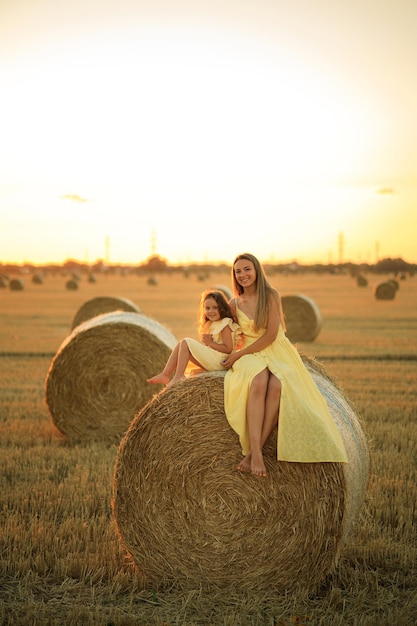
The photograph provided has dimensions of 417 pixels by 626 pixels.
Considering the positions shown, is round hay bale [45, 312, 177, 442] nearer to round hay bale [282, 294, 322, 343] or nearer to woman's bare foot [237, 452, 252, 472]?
woman's bare foot [237, 452, 252, 472]

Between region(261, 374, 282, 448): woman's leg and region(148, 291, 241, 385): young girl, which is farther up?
region(148, 291, 241, 385): young girl

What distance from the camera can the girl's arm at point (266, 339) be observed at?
6008 mm

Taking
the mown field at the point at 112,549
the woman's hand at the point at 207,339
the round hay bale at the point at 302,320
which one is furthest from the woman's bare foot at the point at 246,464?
the round hay bale at the point at 302,320

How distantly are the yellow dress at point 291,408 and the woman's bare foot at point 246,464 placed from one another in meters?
0.05

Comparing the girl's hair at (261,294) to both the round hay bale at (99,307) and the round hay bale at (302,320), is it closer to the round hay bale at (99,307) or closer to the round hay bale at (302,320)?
the round hay bale at (99,307)

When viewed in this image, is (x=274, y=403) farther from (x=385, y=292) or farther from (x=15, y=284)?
(x=15, y=284)

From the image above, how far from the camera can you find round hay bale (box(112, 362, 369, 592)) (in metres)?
5.59

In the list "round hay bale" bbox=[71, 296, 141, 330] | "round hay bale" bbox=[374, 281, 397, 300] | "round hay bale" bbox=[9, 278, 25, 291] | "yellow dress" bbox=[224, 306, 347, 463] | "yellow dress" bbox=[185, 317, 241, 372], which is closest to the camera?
"yellow dress" bbox=[224, 306, 347, 463]

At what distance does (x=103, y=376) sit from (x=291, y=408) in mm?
5294

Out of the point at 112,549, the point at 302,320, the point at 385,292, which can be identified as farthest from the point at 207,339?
the point at 385,292

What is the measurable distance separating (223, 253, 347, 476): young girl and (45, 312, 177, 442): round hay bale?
452cm

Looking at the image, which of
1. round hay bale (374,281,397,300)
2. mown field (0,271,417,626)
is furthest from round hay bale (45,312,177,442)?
round hay bale (374,281,397,300)

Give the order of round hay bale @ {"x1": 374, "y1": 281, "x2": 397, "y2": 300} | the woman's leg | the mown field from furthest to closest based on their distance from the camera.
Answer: round hay bale @ {"x1": 374, "y1": 281, "x2": 397, "y2": 300}
the woman's leg
the mown field

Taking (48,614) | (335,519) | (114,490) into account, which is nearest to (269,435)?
(335,519)
